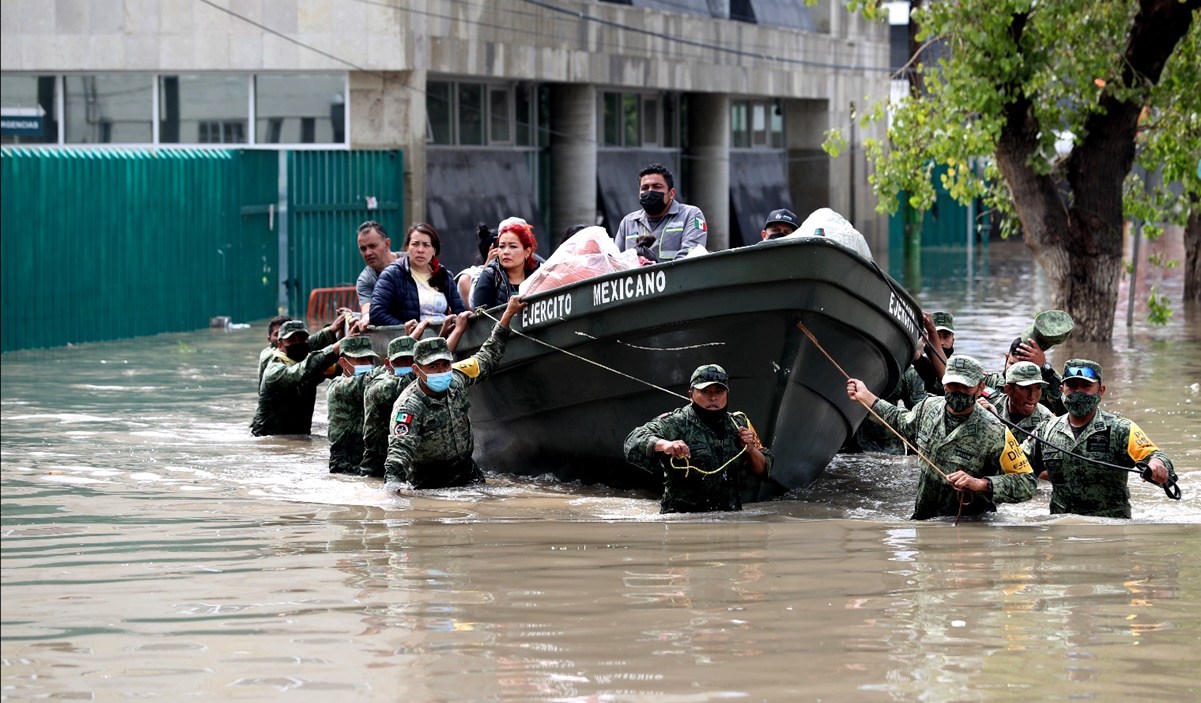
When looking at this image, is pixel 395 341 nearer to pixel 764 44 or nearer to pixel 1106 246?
pixel 1106 246

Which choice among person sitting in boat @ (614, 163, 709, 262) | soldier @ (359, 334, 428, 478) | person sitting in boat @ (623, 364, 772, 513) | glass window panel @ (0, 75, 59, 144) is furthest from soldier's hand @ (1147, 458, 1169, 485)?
glass window panel @ (0, 75, 59, 144)

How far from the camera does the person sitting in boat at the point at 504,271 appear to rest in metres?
11.6

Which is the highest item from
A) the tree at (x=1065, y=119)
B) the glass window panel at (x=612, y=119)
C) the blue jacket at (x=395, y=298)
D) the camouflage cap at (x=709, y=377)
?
the glass window panel at (x=612, y=119)

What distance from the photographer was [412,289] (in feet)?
40.4

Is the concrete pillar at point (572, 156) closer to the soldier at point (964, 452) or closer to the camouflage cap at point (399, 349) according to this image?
the camouflage cap at point (399, 349)

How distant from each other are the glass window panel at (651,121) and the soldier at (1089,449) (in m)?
28.7

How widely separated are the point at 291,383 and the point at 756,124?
30885mm

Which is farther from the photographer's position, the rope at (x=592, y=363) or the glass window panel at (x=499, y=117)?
the glass window panel at (x=499, y=117)

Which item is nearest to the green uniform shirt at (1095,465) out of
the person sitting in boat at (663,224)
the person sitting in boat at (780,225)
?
the person sitting in boat at (663,224)

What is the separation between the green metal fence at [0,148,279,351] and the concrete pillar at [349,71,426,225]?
2471 millimetres

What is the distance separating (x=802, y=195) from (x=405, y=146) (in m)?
18.7

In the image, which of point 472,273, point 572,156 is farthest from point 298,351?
point 572,156

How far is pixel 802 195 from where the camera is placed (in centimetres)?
4412

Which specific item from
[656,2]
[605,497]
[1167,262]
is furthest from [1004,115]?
[656,2]
